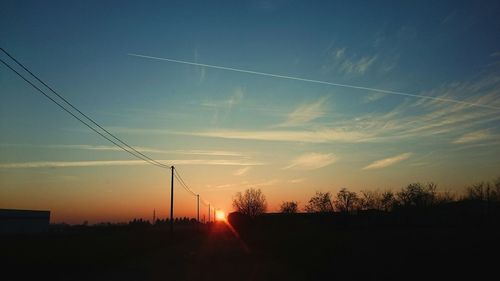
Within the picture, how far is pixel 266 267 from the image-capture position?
748 inches

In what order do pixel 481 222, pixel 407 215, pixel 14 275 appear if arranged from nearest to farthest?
pixel 14 275, pixel 481 222, pixel 407 215

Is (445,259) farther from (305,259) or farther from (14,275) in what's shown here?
(14,275)

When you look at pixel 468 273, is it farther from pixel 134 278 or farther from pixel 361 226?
pixel 361 226

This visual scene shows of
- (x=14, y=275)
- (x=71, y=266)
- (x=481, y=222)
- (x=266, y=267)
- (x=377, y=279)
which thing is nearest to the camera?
(x=377, y=279)

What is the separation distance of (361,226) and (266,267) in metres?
44.5

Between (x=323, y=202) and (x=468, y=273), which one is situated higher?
(x=323, y=202)

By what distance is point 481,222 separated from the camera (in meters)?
50.0

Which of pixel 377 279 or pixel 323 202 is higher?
pixel 323 202

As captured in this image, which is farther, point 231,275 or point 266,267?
point 266,267

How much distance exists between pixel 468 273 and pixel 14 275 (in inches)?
737

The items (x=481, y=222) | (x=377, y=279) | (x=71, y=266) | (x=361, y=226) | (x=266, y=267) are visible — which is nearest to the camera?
(x=377, y=279)

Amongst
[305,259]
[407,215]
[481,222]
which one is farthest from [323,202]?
[305,259]

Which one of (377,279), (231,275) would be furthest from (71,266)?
(377,279)

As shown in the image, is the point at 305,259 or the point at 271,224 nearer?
the point at 305,259
